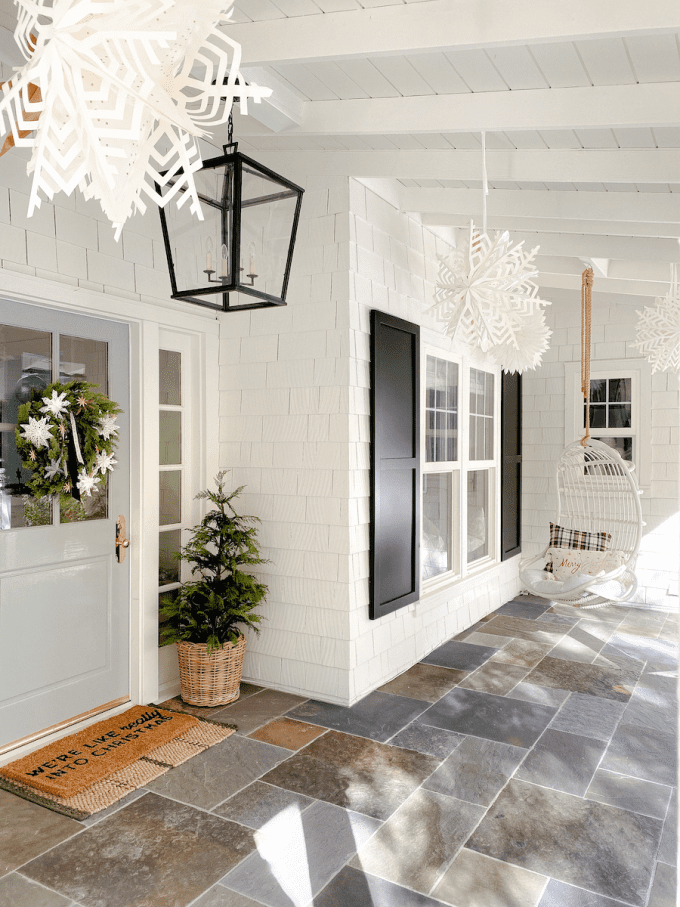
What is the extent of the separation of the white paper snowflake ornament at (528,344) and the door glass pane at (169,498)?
212 centimetres

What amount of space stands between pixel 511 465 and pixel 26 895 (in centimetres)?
501

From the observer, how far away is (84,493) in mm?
3139

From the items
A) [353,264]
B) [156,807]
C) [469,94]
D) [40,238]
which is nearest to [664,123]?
[469,94]

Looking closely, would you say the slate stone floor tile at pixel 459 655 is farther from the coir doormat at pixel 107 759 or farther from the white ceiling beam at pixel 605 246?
the white ceiling beam at pixel 605 246

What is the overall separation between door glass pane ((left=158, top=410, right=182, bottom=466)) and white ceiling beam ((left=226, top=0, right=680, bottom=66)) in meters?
2.05

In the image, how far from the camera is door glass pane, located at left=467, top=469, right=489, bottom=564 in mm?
5480

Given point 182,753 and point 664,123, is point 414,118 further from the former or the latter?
point 182,753

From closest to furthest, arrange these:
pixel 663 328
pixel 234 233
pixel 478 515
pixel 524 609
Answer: pixel 234 233 < pixel 663 328 < pixel 478 515 < pixel 524 609

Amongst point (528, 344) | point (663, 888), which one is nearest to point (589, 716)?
point (663, 888)

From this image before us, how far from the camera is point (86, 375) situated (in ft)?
11.0

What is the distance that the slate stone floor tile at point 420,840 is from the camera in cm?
224

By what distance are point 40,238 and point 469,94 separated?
6.56ft

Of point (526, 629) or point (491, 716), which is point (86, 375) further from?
point (526, 629)

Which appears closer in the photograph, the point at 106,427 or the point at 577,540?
the point at 106,427
